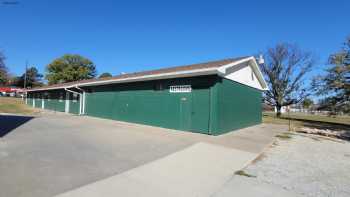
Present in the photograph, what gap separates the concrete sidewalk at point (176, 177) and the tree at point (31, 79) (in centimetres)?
7684

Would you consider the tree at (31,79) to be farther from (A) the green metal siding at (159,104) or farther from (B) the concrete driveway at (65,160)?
(B) the concrete driveway at (65,160)

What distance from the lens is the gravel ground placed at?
3.38m

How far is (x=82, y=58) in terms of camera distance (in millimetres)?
48969

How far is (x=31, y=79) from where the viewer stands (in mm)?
65438

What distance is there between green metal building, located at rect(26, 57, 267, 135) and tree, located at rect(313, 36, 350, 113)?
6.27 meters

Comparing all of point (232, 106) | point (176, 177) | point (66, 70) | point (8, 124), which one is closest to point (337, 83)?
point (232, 106)

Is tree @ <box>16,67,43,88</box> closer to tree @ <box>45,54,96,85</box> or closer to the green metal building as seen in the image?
tree @ <box>45,54,96,85</box>

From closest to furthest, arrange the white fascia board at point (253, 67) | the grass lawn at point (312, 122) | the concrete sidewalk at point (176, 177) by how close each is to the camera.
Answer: the concrete sidewalk at point (176, 177) → the white fascia board at point (253, 67) → the grass lawn at point (312, 122)

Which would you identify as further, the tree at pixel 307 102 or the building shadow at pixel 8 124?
the tree at pixel 307 102

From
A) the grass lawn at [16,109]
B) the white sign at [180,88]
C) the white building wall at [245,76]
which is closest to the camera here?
the white sign at [180,88]

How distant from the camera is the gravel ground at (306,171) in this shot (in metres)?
3.38

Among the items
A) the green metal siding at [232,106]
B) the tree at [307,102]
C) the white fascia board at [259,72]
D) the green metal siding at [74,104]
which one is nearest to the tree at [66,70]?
the green metal siding at [74,104]

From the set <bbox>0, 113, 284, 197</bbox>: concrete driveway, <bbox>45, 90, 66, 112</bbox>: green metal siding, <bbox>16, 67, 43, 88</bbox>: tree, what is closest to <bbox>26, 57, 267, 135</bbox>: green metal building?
<bbox>0, 113, 284, 197</bbox>: concrete driveway

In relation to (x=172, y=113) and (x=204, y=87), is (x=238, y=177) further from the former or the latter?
(x=172, y=113)
